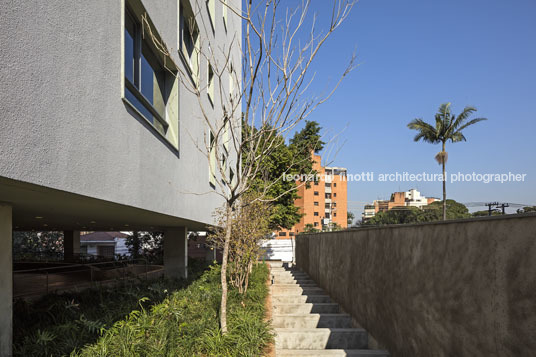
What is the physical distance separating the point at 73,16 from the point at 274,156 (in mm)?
25918

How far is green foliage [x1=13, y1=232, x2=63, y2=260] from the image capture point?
25478 millimetres

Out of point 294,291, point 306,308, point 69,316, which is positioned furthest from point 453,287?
point 294,291

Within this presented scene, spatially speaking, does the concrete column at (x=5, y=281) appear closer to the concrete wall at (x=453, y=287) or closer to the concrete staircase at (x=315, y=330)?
the concrete staircase at (x=315, y=330)

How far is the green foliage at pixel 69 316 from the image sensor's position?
6.23m

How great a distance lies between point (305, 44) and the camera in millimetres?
6289

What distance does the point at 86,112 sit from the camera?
3.95 m

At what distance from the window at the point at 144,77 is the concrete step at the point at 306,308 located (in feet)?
19.0

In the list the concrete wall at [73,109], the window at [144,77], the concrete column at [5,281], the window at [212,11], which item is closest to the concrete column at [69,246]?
the window at [212,11]

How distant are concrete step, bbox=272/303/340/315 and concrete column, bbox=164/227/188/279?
5.28 metres

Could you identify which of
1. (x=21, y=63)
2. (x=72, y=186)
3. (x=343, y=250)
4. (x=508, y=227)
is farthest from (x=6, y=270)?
(x=343, y=250)

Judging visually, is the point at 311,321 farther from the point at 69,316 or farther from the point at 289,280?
the point at 289,280

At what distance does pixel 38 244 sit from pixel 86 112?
30.8 metres

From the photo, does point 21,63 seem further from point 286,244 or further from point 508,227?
point 286,244

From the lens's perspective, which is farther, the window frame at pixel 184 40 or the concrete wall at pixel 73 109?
the window frame at pixel 184 40
